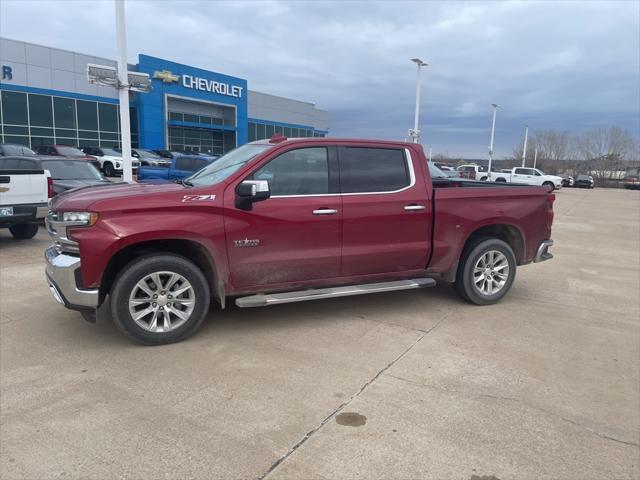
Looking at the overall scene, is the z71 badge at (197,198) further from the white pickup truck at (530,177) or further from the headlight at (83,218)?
the white pickup truck at (530,177)

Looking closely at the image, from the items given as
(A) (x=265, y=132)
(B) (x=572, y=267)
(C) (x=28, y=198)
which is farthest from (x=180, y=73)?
(B) (x=572, y=267)

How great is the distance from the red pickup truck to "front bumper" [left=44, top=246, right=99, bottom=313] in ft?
0.03

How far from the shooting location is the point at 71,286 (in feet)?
13.7

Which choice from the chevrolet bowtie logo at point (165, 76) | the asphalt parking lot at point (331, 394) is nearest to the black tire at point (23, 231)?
the asphalt parking lot at point (331, 394)

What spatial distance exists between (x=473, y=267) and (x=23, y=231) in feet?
28.6

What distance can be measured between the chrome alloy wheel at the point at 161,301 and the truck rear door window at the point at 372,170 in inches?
74.3

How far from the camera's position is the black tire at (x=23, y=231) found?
9.70m

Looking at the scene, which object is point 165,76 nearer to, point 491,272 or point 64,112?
point 64,112

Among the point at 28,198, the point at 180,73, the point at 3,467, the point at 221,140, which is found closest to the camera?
the point at 3,467

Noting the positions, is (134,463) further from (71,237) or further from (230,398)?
(71,237)

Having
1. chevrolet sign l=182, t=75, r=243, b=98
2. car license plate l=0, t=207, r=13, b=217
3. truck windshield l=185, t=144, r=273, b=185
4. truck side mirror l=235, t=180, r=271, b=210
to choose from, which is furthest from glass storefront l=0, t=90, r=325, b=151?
truck side mirror l=235, t=180, r=271, b=210

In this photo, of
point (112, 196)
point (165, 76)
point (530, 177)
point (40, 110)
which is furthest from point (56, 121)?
point (530, 177)

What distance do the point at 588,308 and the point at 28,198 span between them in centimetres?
892

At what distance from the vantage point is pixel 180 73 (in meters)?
42.6
